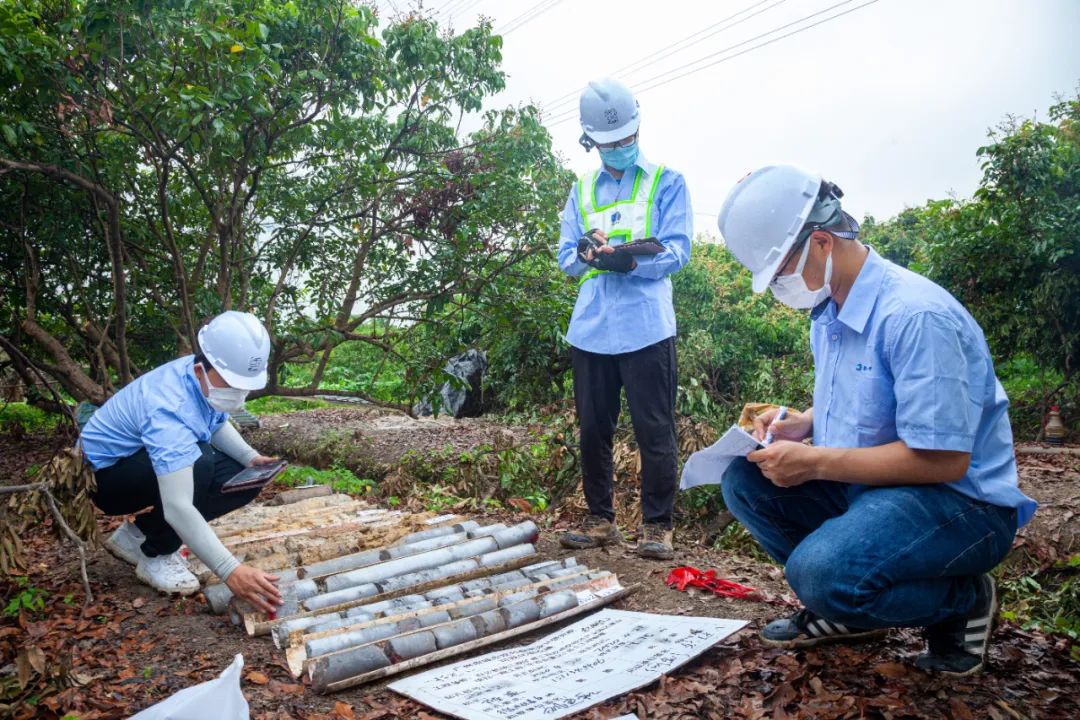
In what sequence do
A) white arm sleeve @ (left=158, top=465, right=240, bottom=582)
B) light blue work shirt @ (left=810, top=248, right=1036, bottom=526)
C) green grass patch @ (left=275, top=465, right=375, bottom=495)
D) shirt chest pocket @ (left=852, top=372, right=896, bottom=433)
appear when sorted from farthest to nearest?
green grass patch @ (left=275, top=465, right=375, bottom=495)
white arm sleeve @ (left=158, top=465, right=240, bottom=582)
shirt chest pocket @ (left=852, top=372, right=896, bottom=433)
light blue work shirt @ (left=810, top=248, right=1036, bottom=526)

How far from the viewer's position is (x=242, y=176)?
480 cm

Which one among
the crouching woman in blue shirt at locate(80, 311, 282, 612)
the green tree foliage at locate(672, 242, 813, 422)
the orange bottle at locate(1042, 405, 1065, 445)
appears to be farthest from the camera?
the green tree foliage at locate(672, 242, 813, 422)

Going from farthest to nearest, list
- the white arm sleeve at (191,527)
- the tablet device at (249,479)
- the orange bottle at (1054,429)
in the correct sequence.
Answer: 1. the orange bottle at (1054,429)
2. the tablet device at (249,479)
3. the white arm sleeve at (191,527)

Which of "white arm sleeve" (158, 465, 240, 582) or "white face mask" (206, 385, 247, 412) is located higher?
"white face mask" (206, 385, 247, 412)

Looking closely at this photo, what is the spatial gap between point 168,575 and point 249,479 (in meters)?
0.47

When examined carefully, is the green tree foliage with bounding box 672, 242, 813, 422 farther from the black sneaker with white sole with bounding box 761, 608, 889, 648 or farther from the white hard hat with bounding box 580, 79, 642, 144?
the black sneaker with white sole with bounding box 761, 608, 889, 648

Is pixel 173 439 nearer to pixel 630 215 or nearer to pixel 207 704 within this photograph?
pixel 207 704

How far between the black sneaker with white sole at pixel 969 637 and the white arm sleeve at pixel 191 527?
2.13 m

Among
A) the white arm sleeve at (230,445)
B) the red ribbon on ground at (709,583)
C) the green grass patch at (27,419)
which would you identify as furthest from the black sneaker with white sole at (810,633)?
the green grass patch at (27,419)

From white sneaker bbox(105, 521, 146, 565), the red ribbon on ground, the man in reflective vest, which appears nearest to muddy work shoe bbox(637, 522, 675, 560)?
the man in reflective vest

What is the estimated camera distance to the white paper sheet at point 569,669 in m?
2.14

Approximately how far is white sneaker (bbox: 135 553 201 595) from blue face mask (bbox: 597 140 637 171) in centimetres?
246

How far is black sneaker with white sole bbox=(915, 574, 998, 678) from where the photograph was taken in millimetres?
2072

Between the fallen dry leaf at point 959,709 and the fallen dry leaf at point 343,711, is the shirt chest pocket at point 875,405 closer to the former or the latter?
the fallen dry leaf at point 959,709
